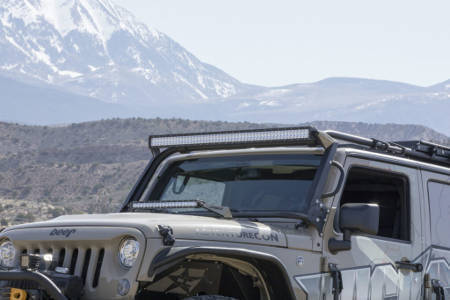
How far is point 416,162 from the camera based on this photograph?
6.18 meters

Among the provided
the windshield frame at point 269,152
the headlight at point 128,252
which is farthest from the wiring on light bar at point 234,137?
the headlight at point 128,252

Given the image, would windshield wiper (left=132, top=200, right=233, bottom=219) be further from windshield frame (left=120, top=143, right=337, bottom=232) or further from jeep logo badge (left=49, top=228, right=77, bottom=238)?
jeep logo badge (left=49, top=228, right=77, bottom=238)

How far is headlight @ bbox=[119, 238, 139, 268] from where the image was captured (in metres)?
4.57

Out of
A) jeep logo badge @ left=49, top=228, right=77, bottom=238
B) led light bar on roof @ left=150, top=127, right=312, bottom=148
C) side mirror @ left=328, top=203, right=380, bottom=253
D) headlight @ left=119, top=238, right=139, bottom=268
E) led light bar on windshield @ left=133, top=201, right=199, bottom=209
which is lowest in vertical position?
headlight @ left=119, top=238, right=139, bottom=268

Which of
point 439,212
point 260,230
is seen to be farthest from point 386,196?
point 260,230

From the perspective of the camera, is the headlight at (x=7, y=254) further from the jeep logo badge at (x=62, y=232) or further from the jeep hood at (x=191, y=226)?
the jeep logo badge at (x=62, y=232)

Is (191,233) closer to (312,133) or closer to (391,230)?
(312,133)

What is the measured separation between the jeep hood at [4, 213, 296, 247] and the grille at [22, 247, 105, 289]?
147 mm

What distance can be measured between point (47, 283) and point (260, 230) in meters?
1.32

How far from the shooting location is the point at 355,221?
518 centimetres

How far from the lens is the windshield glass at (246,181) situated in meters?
5.57

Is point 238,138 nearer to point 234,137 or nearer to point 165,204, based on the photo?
point 234,137

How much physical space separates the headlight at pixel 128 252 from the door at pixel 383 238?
132 cm

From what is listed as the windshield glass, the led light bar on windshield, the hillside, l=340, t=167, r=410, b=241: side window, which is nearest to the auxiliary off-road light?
the led light bar on windshield
